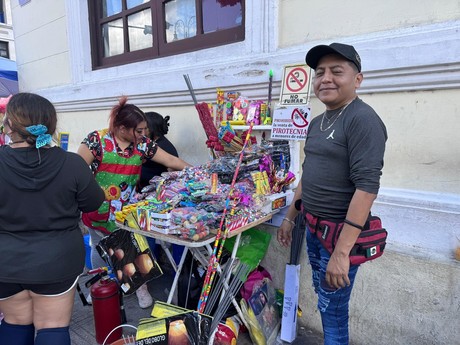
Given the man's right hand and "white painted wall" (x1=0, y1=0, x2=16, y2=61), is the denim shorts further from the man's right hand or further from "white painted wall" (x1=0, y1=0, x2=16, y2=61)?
"white painted wall" (x1=0, y1=0, x2=16, y2=61)

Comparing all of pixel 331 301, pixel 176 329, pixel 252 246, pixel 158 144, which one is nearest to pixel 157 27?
pixel 158 144

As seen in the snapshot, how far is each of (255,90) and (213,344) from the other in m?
1.99

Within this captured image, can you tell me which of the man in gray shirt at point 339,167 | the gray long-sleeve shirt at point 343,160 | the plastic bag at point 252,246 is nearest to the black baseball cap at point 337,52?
the man in gray shirt at point 339,167

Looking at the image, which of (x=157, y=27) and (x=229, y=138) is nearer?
(x=229, y=138)

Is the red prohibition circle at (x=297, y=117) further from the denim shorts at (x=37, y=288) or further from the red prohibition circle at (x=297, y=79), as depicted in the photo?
the denim shorts at (x=37, y=288)

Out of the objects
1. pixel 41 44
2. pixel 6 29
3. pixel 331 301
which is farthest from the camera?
pixel 6 29

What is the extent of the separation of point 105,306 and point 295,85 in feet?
6.99

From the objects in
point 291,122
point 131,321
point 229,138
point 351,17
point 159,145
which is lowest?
point 131,321

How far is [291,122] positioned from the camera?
2525mm

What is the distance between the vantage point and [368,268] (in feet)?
7.74

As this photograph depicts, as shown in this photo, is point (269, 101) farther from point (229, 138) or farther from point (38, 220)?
point (38, 220)

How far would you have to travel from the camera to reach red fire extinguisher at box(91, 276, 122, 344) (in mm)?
2490

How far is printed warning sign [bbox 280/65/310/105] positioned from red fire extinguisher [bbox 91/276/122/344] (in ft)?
6.16

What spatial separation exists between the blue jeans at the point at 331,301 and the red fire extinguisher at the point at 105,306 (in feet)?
4.96
